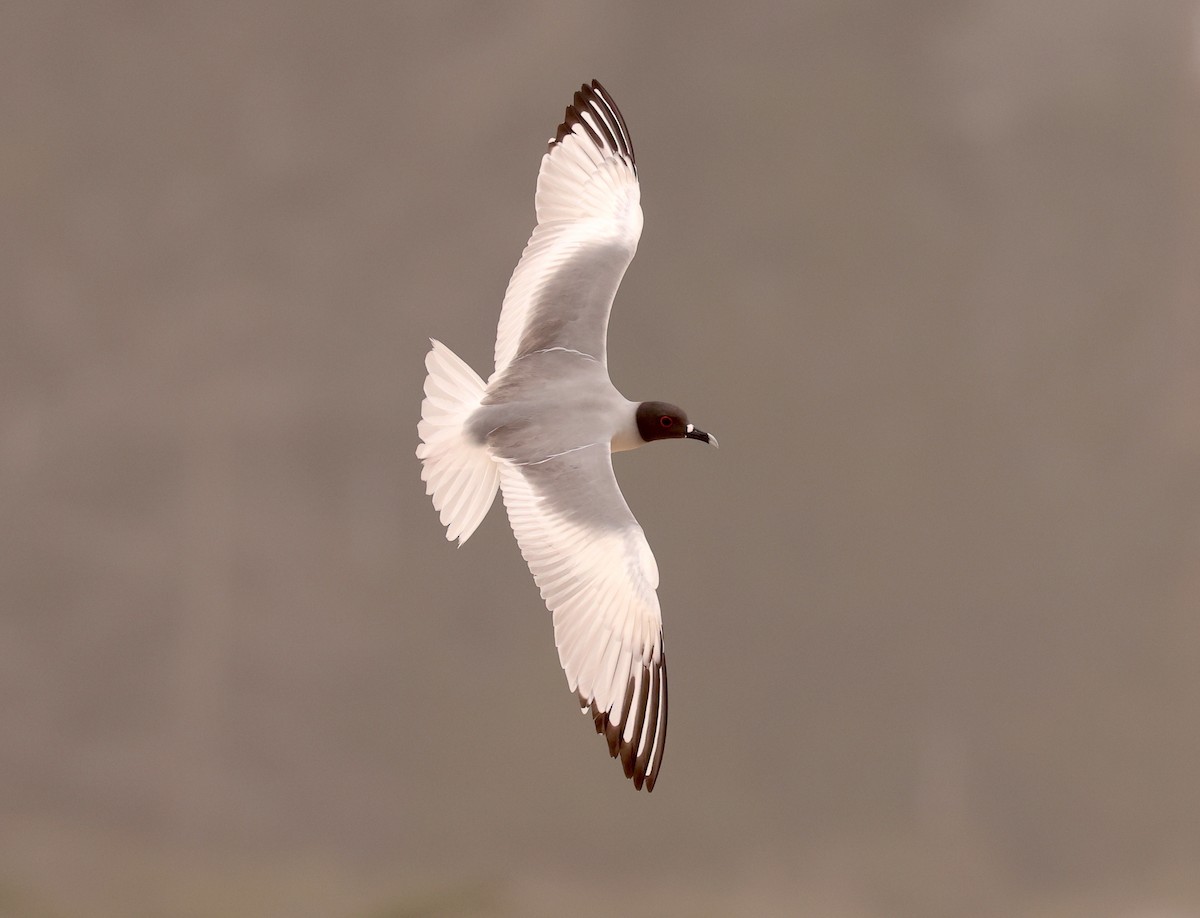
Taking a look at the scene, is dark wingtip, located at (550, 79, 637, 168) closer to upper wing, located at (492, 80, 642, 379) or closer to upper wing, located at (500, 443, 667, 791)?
upper wing, located at (492, 80, 642, 379)

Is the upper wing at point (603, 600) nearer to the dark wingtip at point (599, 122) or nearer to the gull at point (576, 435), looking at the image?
the gull at point (576, 435)

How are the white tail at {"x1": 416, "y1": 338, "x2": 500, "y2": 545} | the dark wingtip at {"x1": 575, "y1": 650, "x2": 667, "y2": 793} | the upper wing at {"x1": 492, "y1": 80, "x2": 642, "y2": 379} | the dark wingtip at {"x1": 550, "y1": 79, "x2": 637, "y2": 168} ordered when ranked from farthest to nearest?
the dark wingtip at {"x1": 550, "y1": 79, "x2": 637, "y2": 168}
the upper wing at {"x1": 492, "y1": 80, "x2": 642, "y2": 379}
the white tail at {"x1": 416, "y1": 338, "x2": 500, "y2": 545}
the dark wingtip at {"x1": 575, "y1": 650, "x2": 667, "y2": 793}

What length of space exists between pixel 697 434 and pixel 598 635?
706 mm

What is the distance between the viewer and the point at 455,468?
3902mm

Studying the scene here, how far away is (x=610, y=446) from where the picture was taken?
153 inches

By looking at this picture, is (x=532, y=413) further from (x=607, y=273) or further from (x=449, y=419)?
(x=607, y=273)

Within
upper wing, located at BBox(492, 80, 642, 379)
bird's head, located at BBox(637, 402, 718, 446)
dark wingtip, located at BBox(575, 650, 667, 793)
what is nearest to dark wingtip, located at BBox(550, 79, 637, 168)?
upper wing, located at BBox(492, 80, 642, 379)

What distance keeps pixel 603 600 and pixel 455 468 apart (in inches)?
22.4

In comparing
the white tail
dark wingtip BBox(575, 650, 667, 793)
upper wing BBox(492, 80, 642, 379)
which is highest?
upper wing BBox(492, 80, 642, 379)

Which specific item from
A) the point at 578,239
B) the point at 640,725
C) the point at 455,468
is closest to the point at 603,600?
the point at 640,725

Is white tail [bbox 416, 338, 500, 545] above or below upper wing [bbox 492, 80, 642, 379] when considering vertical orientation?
below

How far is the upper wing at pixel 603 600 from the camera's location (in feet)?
11.8

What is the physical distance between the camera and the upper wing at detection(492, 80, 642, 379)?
4.08 metres

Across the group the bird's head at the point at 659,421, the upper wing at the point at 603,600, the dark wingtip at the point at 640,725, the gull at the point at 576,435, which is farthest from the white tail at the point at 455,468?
the dark wingtip at the point at 640,725
